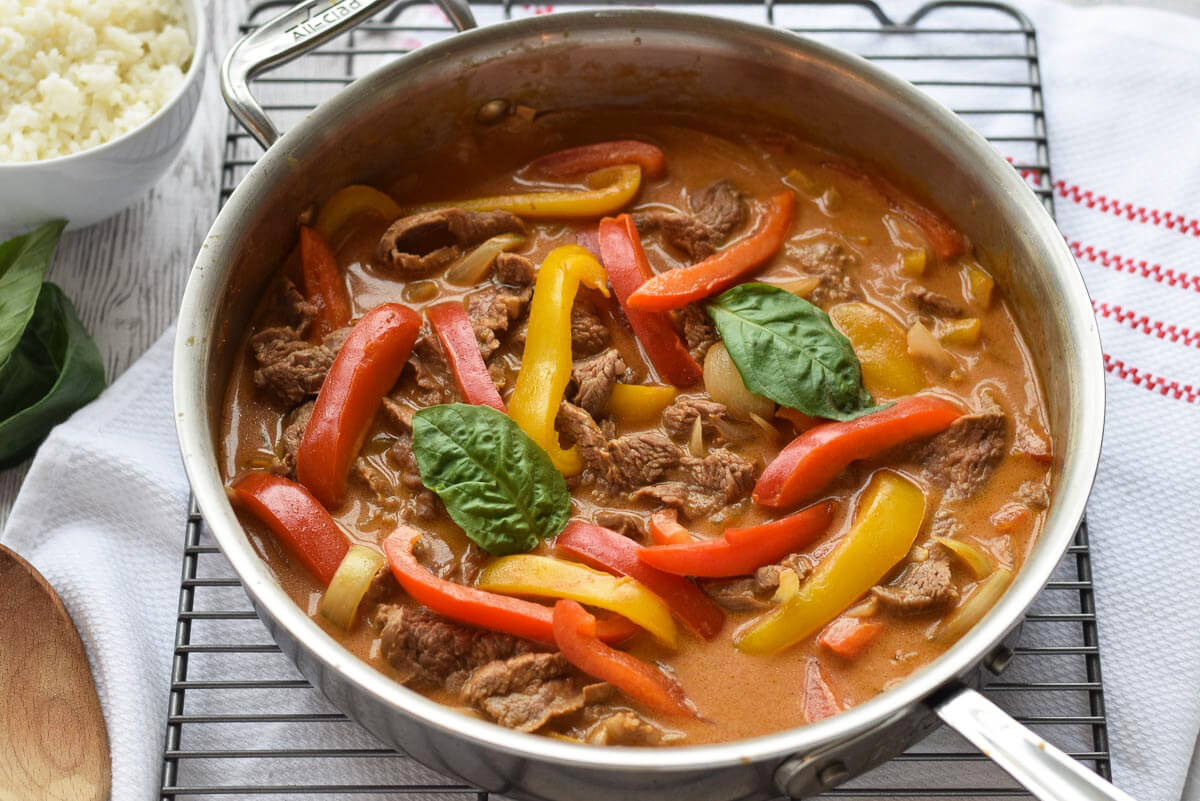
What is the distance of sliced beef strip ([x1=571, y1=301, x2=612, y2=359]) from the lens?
320 cm

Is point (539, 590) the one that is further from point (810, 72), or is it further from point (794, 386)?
point (810, 72)

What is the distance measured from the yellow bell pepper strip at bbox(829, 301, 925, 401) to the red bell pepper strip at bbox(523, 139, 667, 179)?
73 cm

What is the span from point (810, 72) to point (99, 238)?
228cm

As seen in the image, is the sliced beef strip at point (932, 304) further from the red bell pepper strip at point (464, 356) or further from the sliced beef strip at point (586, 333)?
the red bell pepper strip at point (464, 356)

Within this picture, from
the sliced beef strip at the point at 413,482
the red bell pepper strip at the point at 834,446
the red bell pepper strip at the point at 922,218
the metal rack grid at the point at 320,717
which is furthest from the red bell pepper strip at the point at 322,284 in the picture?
the red bell pepper strip at the point at 922,218

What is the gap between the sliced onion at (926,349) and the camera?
3.22 meters

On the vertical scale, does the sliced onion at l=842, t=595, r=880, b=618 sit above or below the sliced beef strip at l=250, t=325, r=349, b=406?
below

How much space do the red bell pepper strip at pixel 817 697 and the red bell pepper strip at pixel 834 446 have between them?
1.35 feet

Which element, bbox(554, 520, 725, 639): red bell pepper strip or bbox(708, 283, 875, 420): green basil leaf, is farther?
bbox(708, 283, 875, 420): green basil leaf

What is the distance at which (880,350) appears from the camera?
3.21 metres

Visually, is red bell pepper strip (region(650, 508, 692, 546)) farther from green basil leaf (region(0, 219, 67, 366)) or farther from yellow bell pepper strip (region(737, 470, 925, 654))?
green basil leaf (region(0, 219, 67, 366))

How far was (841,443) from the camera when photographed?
116 inches

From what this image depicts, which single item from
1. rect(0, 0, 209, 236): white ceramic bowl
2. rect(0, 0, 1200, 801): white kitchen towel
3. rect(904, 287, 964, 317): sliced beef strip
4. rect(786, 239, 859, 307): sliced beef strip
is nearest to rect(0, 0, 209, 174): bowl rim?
rect(0, 0, 209, 236): white ceramic bowl

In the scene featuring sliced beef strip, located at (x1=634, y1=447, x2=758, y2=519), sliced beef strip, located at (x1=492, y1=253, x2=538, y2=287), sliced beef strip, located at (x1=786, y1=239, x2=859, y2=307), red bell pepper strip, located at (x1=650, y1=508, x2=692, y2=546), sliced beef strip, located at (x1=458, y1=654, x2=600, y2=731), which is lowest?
sliced beef strip, located at (x1=458, y1=654, x2=600, y2=731)
